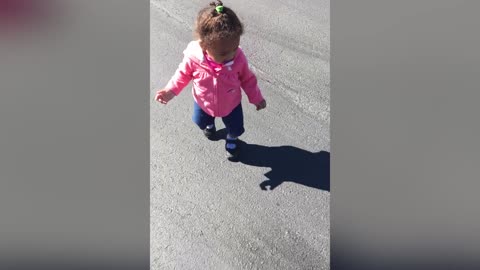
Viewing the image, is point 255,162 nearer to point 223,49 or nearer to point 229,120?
point 229,120

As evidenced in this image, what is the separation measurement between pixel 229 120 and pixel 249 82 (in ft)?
0.69

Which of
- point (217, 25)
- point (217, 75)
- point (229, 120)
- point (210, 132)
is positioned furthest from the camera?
point (210, 132)

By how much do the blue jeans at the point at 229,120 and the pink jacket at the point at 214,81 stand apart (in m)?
0.04

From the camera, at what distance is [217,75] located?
172 cm

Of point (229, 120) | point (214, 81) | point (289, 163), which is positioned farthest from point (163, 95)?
point (289, 163)

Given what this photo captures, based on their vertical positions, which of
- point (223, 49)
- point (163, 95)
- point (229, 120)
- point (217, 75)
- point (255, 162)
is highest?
point (223, 49)

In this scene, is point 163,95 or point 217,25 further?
point 163,95

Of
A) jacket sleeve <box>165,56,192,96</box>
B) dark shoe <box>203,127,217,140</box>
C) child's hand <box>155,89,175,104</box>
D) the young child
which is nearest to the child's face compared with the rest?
the young child

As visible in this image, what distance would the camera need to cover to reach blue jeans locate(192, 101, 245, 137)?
76.0 inches

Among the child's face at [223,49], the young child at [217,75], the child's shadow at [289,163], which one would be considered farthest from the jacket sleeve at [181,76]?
the child's shadow at [289,163]

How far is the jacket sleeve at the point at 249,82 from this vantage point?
5.78 ft
